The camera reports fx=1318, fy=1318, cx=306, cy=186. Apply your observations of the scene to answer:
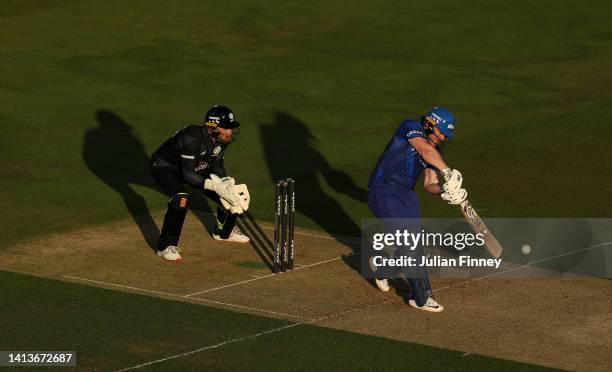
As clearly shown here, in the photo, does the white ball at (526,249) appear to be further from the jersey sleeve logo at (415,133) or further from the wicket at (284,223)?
the wicket at (284,223)

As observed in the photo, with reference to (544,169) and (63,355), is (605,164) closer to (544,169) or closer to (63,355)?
(544,169)

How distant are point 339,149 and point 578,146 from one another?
4514 millimetres

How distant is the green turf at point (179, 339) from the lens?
13.2 meters

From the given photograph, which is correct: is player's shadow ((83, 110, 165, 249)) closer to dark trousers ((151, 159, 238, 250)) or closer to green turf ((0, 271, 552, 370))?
dark trousers ((151, 159, 238, 250))

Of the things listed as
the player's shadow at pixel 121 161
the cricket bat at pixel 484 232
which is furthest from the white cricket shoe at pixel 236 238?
the cricket bat at pixel 484 232

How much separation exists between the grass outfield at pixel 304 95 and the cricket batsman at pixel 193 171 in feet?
6.74

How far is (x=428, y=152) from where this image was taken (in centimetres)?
1510

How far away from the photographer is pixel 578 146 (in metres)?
24.7

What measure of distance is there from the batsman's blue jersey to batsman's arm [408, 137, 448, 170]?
0.73 feet

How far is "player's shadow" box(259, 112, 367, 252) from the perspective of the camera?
19.5 m

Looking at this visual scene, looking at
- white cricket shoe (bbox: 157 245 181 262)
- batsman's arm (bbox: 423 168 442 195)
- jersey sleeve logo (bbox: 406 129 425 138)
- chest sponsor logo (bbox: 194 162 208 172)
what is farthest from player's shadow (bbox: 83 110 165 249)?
jersey sleeve logo (bbox: 406 129 425 138)

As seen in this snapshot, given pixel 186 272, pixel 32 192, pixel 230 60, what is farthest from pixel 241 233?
pixel 230 60

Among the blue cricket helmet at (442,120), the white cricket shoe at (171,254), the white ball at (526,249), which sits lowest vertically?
the white ball at (526,249)

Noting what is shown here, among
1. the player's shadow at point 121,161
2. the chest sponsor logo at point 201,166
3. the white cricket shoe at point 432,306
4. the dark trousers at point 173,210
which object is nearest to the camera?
the white cricket shoe at point 432,306
